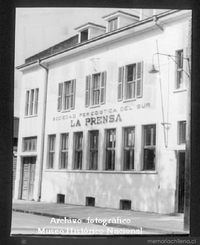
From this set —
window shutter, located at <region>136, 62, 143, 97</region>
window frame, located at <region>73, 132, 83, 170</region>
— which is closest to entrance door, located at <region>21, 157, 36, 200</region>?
window frame, located at <region>73, 132, 83, 170</region>

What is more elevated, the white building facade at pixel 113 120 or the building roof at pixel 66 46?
the building roof at pixel 66 46

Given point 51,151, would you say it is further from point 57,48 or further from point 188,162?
point 188,162

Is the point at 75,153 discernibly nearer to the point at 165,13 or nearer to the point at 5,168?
the point at 5,168

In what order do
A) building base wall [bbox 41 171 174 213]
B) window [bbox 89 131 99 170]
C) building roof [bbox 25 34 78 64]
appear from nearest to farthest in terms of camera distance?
building base wall [bbox 41 171 174 213] < window [bbox 89 131 99 170] < building roof [bbox 25 34 78 64]

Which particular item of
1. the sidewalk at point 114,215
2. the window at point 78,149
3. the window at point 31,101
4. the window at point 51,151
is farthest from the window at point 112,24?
the sidewalk at point 114,215

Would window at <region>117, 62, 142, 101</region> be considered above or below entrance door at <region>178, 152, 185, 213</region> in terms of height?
above

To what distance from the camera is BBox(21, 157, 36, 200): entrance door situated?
4027 mm

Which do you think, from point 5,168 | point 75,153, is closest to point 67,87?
point 75,153

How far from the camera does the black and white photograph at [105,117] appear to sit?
13.1 feet

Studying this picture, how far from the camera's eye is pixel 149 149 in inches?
159

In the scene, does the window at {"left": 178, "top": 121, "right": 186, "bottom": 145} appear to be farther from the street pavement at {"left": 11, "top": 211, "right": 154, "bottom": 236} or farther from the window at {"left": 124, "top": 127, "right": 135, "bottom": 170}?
the street pavement at {"left": 11, "top": 211, "right": 154, "bottom": 236}

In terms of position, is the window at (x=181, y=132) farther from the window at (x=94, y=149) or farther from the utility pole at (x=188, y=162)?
the window at (x=94, y=149)

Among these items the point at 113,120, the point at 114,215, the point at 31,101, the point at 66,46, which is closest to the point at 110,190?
the point at 114,215

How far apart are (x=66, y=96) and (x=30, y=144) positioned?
0.50 m
